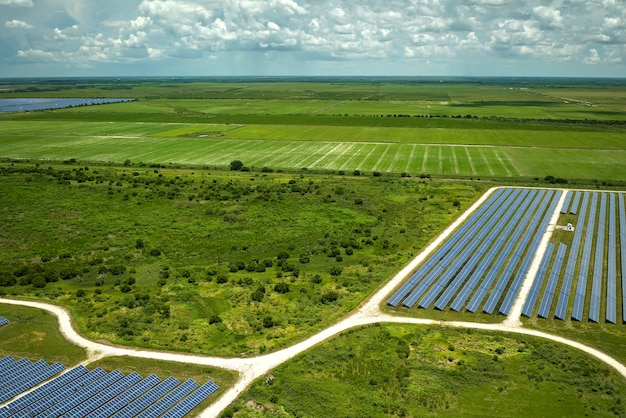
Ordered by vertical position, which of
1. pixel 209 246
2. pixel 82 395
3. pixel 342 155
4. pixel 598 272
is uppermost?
pixel 342 155

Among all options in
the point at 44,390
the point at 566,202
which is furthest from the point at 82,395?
the point at 566,202

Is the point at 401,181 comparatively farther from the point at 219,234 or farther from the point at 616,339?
the point at 616,339

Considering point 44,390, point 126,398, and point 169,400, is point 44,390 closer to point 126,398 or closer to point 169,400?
point 126,398

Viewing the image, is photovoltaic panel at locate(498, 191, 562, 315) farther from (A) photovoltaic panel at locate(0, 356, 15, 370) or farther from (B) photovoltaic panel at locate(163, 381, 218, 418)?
(A) photovoltaic panel at locate(0, 356, 15, 370)

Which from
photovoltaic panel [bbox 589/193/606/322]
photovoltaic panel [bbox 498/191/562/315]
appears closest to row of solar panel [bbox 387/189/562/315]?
photovoltaic panel [bbox 498/191/562/315]

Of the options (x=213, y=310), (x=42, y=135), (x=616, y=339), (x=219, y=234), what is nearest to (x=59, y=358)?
(x=213, y=310)

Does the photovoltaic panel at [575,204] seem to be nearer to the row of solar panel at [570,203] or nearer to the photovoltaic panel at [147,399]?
the row of solar panel at [570,203]

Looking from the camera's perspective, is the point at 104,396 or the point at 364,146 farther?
the point at 364,146
